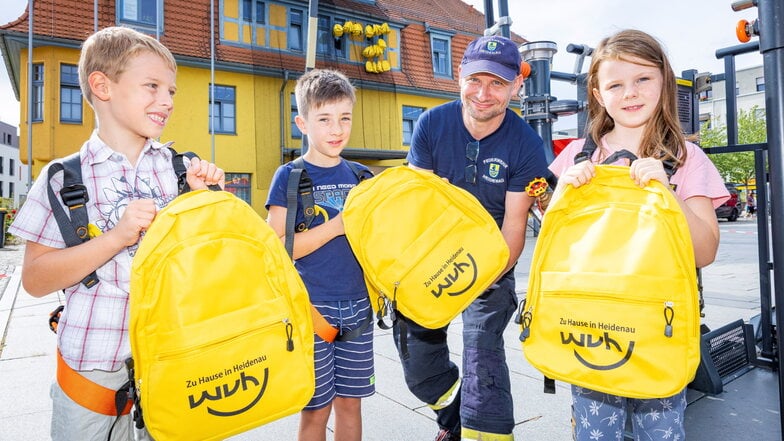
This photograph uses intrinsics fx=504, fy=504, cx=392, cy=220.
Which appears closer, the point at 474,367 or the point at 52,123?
the point at 474,367

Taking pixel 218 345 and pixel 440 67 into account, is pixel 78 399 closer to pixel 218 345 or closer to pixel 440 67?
pixel 218 345

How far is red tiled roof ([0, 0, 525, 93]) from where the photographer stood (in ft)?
48.5

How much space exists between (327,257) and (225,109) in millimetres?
16373

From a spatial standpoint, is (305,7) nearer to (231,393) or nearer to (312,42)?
(312,42)

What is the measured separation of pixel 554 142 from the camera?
525 centimetres

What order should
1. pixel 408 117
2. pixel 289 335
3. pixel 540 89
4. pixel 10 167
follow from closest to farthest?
pixel 289 335 < pixel 540 89 < pixel 408 117 < pixel 10 167

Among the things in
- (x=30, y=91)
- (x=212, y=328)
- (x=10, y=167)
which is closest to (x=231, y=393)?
(x=212, y=328)

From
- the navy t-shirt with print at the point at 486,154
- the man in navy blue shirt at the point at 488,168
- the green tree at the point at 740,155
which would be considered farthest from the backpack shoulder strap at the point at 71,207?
the green tree at the point at 740,155

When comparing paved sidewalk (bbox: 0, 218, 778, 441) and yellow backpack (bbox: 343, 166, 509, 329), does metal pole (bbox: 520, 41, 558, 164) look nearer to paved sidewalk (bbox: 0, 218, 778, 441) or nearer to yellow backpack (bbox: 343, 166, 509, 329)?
paved sidewalk (bbox: 0, 218, 778, 441)

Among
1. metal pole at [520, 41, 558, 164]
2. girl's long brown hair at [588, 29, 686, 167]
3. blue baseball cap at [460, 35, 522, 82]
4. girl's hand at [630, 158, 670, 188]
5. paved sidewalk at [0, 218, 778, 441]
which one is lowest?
paved sidewalk at [0, 218, 778, 441]

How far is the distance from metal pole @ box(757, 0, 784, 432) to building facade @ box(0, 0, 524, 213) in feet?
48.7

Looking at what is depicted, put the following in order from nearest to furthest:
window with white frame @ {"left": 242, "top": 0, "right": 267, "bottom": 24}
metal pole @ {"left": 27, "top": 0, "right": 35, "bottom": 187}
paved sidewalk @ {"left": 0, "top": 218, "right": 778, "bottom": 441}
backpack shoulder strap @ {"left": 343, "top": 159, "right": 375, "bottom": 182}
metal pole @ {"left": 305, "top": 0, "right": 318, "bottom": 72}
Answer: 1. backpack shoulder strap @ {"left": 343, "top": 159, "right": 375, "bottom": 182}
2. paved sidewalk @ {"left": 0, "top": 218, "right": 778, "bottom": 441}
3. metal pole @ {"left": 305, "top": 0, "right": 318, "bottom": 72}
4. metal pole @ {"left": 27, "top": 0, "right": 35, "bottom": 187}
5. window with white frame @ {"left": 242, "top": 0, "right": 267, "bottom": 24}

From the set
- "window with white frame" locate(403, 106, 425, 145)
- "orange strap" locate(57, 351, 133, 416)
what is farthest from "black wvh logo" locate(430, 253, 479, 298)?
"window with white frame" locate(403, 106, 425, 145)

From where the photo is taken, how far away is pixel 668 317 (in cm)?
158
